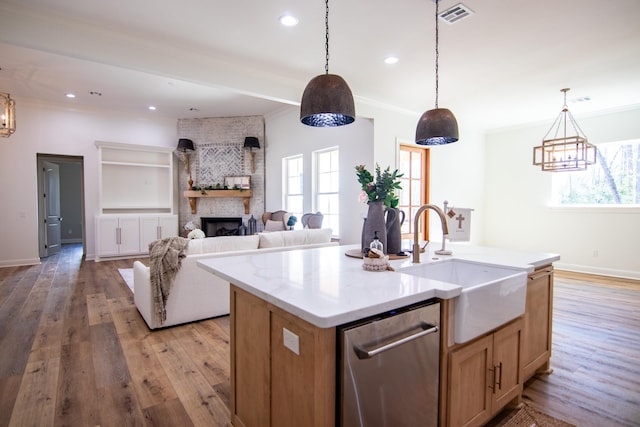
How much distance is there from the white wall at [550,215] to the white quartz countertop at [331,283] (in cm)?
480

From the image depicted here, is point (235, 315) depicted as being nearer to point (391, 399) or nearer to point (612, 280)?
point (391, 399)

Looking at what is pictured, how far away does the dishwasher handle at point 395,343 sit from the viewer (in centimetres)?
105

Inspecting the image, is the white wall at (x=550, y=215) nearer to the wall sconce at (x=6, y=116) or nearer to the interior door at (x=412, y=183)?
the interior door at (x=412, y=183)

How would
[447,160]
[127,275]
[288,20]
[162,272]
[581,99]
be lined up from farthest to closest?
[447,160], [127,275], [581,99], [162,272], [288,20]

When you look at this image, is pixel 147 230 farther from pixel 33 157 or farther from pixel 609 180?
pixel 609 180

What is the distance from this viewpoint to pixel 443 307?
Result: 1.38m

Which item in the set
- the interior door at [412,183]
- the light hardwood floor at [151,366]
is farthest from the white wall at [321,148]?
the light hardwood floor at [151,366]

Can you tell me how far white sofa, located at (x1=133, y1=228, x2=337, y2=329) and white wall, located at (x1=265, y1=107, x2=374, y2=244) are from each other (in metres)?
1.96

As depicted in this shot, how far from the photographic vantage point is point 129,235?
22.4 ft

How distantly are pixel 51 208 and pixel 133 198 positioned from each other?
203 centimetres

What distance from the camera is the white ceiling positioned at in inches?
109

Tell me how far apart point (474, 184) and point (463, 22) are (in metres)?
4.69

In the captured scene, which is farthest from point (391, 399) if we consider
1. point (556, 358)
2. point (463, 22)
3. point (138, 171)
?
point (138, 171)

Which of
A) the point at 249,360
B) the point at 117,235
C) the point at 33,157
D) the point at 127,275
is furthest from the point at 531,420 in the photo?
the point at 33,157
